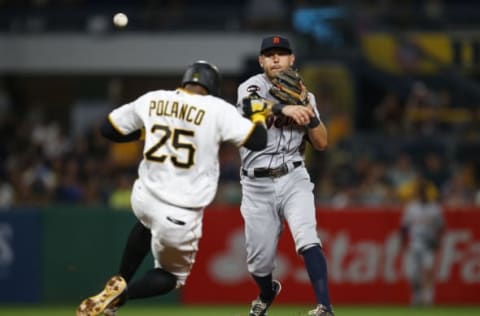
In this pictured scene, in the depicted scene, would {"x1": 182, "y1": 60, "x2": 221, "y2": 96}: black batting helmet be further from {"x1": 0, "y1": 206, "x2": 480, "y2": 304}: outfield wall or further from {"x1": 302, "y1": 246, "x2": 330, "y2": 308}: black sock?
{"x1": 0, "y1": 206, "x2": 480, "y2": 304}: outfield wall

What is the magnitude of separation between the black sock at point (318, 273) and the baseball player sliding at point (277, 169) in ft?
0.16

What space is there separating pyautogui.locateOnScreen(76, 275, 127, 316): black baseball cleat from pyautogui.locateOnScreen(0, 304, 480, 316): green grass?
4.58 m

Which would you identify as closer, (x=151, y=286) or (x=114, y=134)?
(x=151, y=286)

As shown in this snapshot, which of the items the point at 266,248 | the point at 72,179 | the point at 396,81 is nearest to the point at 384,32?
the point at 396,81

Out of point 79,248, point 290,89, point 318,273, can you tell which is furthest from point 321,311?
point 79,248

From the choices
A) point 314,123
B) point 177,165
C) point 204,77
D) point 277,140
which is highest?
point 204,77

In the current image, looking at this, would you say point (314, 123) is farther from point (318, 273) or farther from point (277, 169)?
point (318, 273)

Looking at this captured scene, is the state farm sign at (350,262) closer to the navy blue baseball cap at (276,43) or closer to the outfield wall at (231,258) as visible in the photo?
the outfield wall at (231,258)

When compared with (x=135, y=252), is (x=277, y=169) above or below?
above

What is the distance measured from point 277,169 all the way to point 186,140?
1.12 metres

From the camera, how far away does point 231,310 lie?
14.7 metres

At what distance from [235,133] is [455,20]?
542 inches

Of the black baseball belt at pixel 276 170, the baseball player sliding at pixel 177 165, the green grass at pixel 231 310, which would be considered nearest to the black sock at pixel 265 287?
the black baseball belt at pixel 276 170

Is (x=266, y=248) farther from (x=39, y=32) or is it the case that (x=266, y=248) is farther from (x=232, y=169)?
(x=39, y=32)
